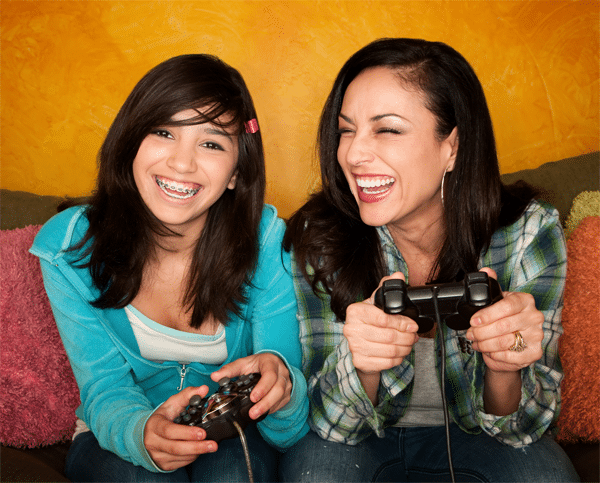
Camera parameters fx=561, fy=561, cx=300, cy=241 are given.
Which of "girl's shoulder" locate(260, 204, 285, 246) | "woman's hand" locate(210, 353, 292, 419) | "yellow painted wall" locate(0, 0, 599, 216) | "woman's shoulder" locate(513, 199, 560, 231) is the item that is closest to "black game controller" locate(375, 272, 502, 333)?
"woman's hand" locate(210, 353, 292, 419)

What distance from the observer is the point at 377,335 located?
102cm

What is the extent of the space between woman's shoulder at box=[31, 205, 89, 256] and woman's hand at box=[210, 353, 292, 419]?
487 mm

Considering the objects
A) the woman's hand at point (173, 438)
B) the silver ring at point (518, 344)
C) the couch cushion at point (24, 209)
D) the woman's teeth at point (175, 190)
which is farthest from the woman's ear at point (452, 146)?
the couch cushion at point (24, 209)

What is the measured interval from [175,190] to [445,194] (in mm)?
649

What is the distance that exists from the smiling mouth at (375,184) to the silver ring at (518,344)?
1.44ft

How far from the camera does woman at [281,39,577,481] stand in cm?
118

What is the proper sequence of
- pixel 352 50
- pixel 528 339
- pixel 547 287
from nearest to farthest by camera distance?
pixel 528 339 → pixel 547 287 → pixel 352 50

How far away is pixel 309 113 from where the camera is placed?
1.94 meters

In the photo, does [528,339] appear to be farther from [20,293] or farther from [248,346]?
[20,293]

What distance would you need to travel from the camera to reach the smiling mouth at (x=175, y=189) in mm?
1294

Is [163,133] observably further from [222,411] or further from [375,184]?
[222,411]

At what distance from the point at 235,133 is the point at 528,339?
2.56ft

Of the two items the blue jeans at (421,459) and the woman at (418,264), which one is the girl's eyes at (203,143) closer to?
the woman at (418,264)

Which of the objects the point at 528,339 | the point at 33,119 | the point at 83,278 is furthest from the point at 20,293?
the point at 528,339
